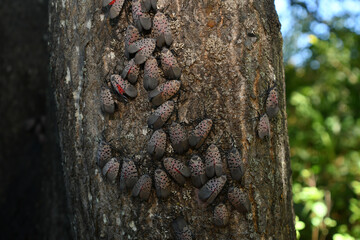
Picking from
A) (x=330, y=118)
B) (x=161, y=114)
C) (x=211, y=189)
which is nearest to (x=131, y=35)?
(x=161, y=114)

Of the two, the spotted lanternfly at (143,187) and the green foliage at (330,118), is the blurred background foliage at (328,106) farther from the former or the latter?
the spotted lanternfly at (143,187)

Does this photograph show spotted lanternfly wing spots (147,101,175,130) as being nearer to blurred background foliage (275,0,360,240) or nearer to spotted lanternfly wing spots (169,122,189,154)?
spotted lanternfly wing spots (169,122,189,154)

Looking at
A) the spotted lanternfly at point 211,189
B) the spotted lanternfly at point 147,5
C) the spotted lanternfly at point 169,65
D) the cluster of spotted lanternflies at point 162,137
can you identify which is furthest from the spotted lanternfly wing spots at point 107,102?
the spotted lanternfly at point 211,189

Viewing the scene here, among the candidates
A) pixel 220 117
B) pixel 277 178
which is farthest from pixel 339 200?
pixel 220 117

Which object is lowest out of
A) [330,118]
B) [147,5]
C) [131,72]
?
[131,72]

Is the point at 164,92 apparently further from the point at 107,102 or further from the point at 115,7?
the point at 115,7

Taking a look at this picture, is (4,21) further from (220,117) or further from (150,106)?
(220,117)
